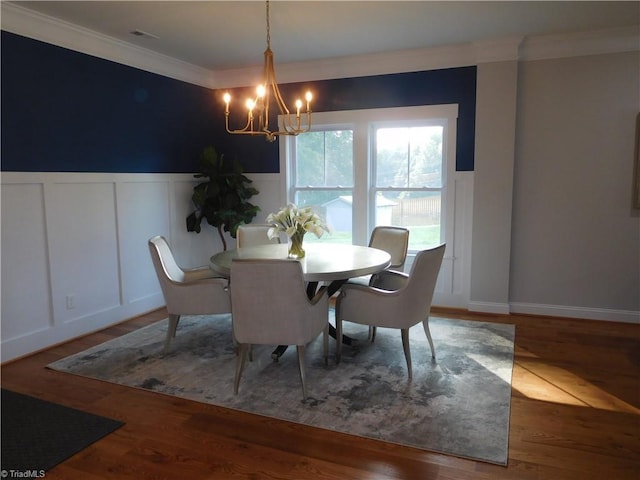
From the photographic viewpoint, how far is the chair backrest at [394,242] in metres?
4.11

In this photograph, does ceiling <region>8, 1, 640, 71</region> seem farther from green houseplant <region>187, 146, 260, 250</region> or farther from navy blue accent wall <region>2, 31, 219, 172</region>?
green houseplant <region>187, 146, 260, 250</region>

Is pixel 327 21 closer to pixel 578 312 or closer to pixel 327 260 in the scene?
pixel 327 260

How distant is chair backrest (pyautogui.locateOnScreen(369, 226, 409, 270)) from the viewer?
4.11 m

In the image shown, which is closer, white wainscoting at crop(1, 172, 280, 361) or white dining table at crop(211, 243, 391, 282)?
white dining table at crop(211, 243, 391, 282)

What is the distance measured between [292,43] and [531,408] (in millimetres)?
3518

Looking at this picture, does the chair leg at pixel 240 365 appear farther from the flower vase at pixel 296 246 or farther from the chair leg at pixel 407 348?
the chair leg at pixel 407 348

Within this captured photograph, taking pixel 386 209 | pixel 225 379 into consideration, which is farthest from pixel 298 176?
pixel 225 379

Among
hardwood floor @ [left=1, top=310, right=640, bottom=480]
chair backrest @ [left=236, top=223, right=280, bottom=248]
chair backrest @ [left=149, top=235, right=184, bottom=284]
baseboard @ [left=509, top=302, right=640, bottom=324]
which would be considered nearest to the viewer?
hardwood floor @ [left=1, top=310, right=640, bottom=480]

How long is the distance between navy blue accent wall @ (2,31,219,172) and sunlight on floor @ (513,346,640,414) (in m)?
3.76

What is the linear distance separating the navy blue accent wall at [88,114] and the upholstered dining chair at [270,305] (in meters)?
2.07

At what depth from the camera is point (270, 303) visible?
8.97 ft

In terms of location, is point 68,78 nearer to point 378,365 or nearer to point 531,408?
point 378,365

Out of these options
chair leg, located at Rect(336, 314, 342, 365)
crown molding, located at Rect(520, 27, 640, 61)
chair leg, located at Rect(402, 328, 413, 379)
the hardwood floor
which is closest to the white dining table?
chair leg, located at Rect(336, 314, 342, 365)

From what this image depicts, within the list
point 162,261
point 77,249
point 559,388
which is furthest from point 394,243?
point 77,249
